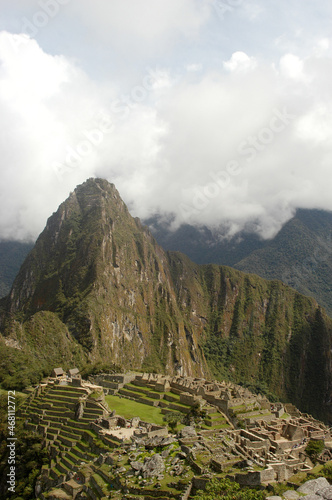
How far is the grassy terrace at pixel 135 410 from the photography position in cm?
4312

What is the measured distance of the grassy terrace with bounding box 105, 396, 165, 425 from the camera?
43125 mm

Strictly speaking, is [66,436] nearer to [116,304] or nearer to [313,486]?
[313,486]

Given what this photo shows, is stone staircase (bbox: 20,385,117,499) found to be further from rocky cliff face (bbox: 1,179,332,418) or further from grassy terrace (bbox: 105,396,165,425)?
rocky cliff face (bbox: 1,179,332,418)

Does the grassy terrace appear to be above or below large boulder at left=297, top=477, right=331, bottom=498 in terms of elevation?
below

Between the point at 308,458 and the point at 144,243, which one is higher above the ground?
the point at 144,243

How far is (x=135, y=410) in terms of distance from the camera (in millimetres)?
46375

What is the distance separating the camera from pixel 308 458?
38.7 m

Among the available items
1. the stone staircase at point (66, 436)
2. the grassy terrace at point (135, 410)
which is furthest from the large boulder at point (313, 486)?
the grassy terrace at point (135, 410)

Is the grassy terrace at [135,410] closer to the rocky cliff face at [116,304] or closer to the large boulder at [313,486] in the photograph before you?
the large boulder at [313,486]

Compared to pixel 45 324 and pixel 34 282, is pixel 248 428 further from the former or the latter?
pixel 34 282

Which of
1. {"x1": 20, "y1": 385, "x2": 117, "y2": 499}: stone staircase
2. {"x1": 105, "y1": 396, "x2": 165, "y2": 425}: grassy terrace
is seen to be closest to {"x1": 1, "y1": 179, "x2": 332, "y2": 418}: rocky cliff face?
{"x1": 105, "y1": 396, "x2": 165, "y2": 425}: grassy terrace

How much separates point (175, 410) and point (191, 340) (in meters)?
138

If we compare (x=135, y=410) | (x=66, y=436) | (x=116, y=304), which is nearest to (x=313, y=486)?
(x=66, y=436)

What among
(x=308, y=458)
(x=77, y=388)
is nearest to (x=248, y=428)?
(x=308, y=458)
